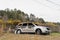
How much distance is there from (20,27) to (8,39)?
8311 millimetres

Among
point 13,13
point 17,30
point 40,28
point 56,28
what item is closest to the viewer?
point 40,28

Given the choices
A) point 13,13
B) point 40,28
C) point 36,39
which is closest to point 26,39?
point 36,39

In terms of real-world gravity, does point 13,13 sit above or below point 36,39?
above

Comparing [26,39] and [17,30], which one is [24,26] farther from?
[26,39]

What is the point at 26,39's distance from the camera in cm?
1652

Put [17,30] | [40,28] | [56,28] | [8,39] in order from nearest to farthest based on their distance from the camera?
[8,39] → [40,28] → [17,30] → [56,28]

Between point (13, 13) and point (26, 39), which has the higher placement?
point (13, 13)

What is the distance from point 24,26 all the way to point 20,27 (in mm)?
493

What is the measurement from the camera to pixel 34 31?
23484mm

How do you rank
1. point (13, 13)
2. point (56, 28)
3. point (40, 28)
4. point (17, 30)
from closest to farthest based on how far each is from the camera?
point (40, 28), point (17, 30), point (56, 28), point (13, 13)

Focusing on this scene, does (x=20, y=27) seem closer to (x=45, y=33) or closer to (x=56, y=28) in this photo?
(x=45, y=33)

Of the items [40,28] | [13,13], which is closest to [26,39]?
[40,28]

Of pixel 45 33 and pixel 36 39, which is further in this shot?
pixel 45 33

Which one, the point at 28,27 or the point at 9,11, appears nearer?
the point at 28,27
